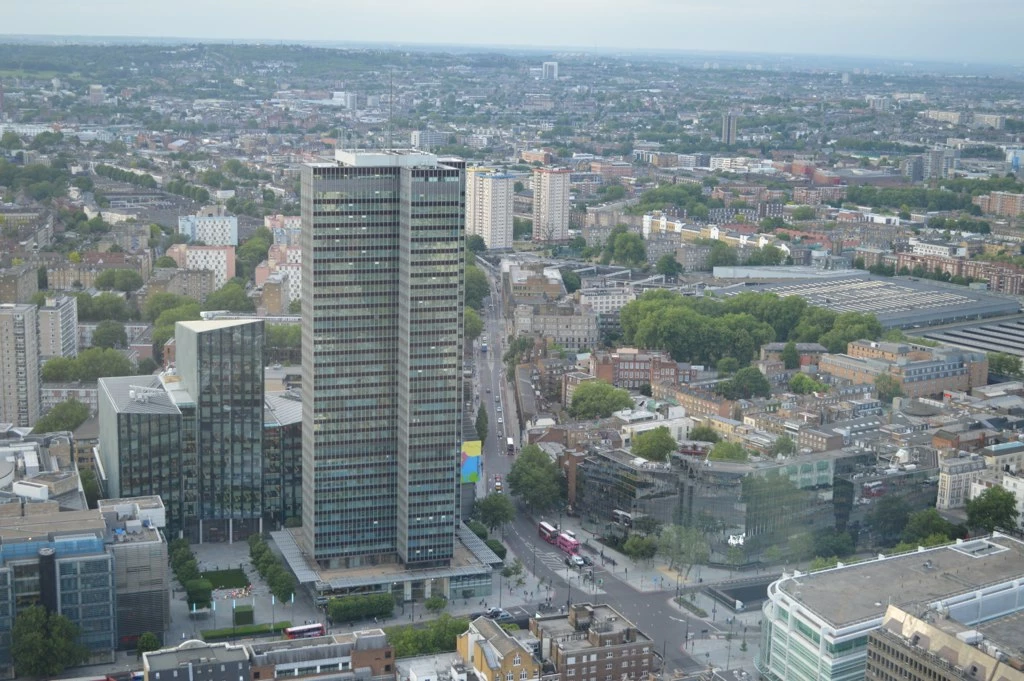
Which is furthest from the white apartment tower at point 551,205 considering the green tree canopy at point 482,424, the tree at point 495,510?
the tree at point 495,510

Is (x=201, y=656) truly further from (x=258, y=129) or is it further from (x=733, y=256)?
(x=258, y=129)

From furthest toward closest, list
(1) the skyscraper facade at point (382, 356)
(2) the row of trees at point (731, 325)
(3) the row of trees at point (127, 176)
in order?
(3) the row of trees at point (127, 176) < (2) the row of trees at point (731, 325) < (1) the skyscraper facade at point (382, 356)

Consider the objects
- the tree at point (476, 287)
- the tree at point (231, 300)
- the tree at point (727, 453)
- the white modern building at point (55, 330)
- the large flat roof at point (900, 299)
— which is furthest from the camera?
the tree at point (476, 287)

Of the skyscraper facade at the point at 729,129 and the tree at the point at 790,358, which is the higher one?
the skyscraper facade at the point at 729,129

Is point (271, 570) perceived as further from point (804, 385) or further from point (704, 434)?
point (804, 385)

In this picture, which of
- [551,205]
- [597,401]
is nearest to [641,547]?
[597,401]

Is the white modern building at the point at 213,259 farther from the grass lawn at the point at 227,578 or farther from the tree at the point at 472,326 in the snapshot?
the grass lawn at the point at 227,578

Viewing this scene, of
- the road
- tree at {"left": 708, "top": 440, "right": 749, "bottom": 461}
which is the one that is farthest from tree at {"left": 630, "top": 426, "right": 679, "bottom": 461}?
the road
